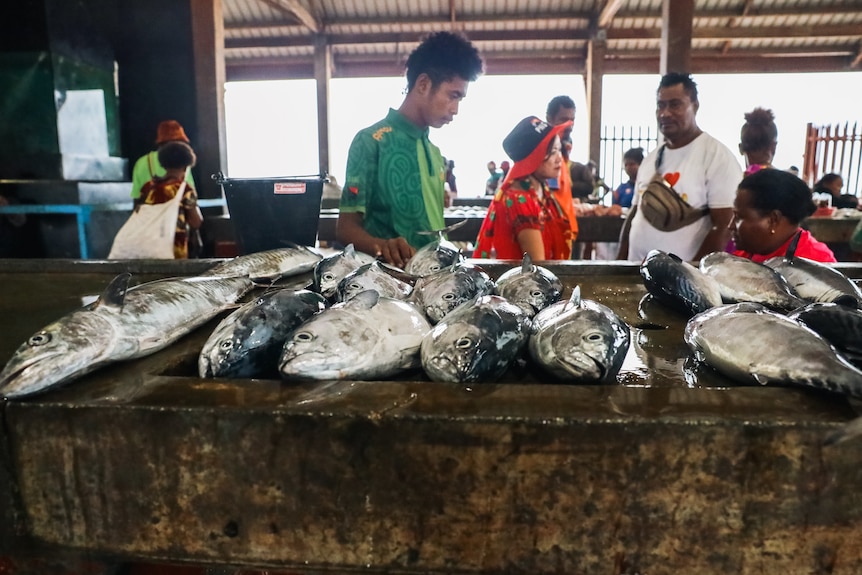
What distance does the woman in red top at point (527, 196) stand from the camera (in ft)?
11.5

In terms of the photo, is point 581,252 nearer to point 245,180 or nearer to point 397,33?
point 245,180

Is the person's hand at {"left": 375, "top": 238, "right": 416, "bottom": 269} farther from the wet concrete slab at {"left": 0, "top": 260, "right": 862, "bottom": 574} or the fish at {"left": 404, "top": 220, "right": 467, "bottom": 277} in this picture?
the wet concrete slab at {"left": 0, "top": 260, "right": 862, "bottom": 574}

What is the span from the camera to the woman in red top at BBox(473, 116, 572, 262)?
11.5ft

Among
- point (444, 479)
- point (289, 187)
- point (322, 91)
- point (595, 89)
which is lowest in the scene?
point (444, 479)

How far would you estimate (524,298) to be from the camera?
222 centimetres

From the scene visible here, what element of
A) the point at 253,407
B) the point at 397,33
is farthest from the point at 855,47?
the point at 253,407

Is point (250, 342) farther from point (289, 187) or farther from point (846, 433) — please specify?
point (289, 187)

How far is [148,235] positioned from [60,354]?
3.13 m

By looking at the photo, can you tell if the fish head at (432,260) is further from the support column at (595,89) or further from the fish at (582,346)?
the support column at (595,89)

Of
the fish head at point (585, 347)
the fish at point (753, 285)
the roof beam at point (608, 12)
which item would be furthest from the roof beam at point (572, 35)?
the fish head at point (585, 347)

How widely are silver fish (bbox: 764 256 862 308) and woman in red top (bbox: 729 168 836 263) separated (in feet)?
2.04

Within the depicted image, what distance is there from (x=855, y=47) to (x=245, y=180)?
18.2 meters

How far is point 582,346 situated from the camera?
1.61 m

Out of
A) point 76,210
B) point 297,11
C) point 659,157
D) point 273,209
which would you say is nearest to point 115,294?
point 273,209
